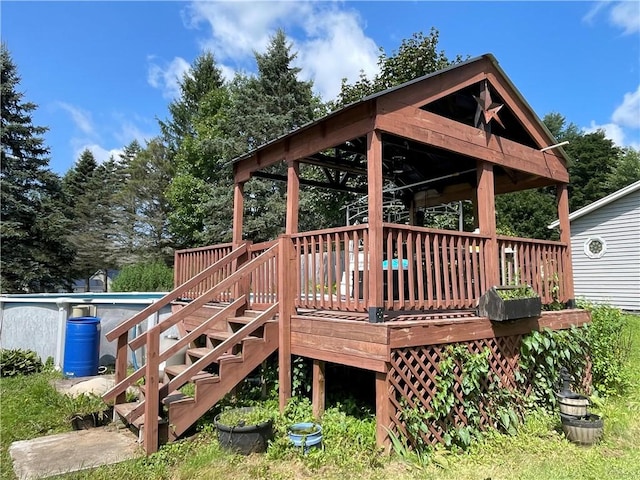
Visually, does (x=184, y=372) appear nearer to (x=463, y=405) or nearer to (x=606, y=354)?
(x=463, y=405)

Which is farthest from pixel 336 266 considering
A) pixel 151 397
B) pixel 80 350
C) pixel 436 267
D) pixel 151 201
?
pixel 151 201

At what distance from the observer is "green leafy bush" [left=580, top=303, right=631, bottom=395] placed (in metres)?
5.75

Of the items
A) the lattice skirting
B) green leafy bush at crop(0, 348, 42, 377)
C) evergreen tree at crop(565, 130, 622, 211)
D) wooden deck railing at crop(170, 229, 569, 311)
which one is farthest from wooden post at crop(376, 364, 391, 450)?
evergreen tree at crop(565, 130, 622, 211)

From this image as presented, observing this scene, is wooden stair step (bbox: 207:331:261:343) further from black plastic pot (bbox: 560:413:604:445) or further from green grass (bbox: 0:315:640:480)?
black plastic pot (bbox: 560:413:604:445)

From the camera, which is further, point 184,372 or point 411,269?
point 411,269

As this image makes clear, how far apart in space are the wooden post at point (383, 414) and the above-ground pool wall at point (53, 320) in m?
4.54

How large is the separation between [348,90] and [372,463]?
14.4 meters

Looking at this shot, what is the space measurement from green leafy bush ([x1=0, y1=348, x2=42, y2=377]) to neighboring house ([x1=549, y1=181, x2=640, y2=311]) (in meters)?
14.8

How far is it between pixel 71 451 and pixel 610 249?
15141mm

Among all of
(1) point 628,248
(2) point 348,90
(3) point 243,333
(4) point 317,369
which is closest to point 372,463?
(4) point 317,369

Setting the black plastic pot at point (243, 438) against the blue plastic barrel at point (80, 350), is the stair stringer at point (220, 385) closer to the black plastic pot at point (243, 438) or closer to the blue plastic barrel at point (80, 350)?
the black plastic pot at point (243, 438)

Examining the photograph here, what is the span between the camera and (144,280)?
14523mm

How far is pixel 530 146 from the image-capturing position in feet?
21.1

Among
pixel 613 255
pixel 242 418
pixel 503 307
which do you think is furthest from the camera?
pixel 613 255
